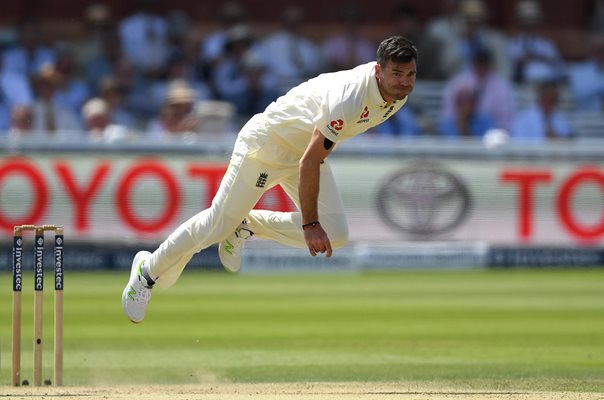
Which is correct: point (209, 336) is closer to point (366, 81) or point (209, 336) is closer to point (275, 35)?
point (366, 81)

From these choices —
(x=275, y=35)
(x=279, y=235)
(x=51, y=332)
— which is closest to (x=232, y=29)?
(x=275, y=35)

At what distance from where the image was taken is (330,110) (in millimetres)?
6125

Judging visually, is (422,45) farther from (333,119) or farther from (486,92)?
(333,119)

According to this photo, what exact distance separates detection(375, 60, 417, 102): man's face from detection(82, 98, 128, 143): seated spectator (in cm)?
686

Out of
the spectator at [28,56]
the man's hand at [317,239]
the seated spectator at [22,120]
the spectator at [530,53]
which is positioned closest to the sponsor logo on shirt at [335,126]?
the man's hand at [317,239]

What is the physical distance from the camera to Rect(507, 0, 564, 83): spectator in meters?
15.4

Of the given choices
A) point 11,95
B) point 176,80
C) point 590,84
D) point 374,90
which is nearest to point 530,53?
point 590,84

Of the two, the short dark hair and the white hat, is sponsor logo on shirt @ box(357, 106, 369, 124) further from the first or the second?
the white hat

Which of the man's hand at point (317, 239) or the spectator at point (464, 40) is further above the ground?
the spectator at point (464, 40)

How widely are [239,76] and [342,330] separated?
19.3ft

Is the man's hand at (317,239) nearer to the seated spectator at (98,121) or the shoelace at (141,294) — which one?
the shoelace at (141,294)

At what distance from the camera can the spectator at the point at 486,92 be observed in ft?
47.0

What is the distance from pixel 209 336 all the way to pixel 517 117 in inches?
270

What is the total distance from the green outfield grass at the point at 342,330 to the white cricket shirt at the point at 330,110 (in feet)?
4.24
